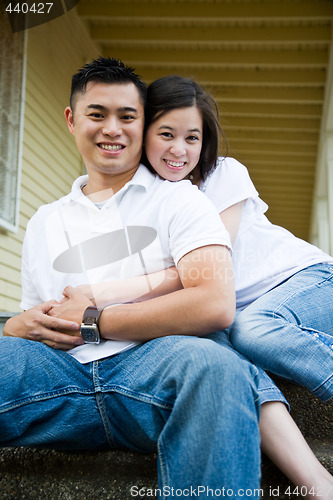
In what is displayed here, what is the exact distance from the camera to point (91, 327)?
1496 millimetres

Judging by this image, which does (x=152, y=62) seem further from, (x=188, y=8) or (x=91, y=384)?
(x=91, y=384)

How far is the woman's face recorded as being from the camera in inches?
78.3

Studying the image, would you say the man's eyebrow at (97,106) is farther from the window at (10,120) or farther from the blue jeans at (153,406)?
the window at (10,120)

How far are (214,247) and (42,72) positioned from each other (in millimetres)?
4407

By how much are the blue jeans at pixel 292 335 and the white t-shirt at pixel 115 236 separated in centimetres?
33

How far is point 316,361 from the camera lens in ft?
5.36

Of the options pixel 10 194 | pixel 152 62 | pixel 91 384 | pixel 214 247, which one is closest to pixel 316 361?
pixel 214 247

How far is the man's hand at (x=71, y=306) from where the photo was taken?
5.11 feet

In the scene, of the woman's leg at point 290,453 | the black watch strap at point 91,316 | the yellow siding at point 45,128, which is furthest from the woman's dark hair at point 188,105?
the yellow siding at point 45,128

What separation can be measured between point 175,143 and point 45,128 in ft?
12.2

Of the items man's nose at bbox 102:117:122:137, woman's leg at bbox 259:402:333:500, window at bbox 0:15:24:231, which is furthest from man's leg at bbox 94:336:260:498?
window at bbox 0:15:24:231

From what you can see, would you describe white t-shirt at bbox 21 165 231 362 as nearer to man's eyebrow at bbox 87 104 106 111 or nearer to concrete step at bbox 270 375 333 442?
man's eyebrow at bbox 87 104 106 111

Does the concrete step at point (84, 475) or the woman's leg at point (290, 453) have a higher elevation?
the woman's leg at point (290, 453)

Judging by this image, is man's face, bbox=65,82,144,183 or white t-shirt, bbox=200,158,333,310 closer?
man's face, bbox=65,82,144,183
